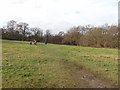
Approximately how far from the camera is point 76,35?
55812 mm

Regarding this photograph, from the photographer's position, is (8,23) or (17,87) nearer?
(17,87)

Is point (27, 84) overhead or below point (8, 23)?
below

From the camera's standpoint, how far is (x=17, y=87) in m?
3.67

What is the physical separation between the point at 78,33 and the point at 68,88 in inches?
2095

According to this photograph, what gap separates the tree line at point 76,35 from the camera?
37019mm

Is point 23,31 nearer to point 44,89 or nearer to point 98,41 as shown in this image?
point 98,41

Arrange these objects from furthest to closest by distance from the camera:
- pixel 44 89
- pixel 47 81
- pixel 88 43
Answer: pixel 88 43 → pixel 47 81 → pixel 44 89

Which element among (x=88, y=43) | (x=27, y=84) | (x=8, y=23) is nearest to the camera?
(x=27, y=84)

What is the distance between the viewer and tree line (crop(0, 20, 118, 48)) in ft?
121

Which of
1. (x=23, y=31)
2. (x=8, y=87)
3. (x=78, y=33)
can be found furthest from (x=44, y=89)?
(x=23, y=31)

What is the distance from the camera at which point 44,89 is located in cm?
363

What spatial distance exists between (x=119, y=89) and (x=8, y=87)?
3.67 m

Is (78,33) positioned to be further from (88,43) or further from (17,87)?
(17,87)

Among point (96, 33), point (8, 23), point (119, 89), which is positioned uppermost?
point (8, 23)
